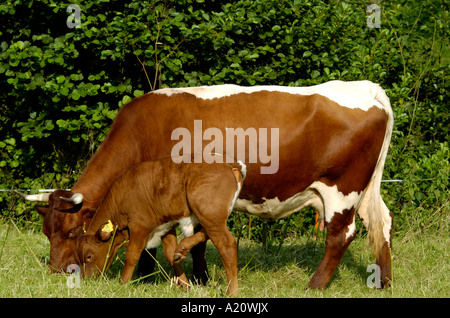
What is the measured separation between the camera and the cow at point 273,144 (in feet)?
18.5

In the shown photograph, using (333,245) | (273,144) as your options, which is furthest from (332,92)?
(333,245)

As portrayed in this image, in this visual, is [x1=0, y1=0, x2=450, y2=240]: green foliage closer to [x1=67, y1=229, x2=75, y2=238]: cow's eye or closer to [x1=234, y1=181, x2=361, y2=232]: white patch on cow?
[x1=234, y1=181, x2=361, y2=232]: white patch on cow

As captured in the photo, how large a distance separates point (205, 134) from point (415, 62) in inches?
169

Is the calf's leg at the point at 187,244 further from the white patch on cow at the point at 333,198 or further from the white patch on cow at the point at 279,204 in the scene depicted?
the white patch on cow at the point at 333,198

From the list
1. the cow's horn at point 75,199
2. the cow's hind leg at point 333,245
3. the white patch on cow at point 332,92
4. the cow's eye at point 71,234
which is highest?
the white patch on cow at point 332,92

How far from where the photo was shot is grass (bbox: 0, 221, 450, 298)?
17.5 ft

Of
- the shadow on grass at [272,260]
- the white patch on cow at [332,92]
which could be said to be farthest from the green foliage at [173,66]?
the white patch on cow at [332,92]

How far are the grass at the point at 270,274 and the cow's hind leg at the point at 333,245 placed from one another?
0.38 ft

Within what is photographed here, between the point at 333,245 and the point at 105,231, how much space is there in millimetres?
1879

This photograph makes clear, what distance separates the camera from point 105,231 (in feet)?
17.6

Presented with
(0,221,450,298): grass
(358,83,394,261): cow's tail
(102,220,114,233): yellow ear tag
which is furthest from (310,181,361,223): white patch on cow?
(102,220,114,233): yellow ear tag

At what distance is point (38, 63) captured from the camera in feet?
24.5

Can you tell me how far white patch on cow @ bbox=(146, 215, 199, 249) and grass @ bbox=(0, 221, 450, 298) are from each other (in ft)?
0.94

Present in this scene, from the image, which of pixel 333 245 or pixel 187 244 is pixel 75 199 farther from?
pixel 333 245
